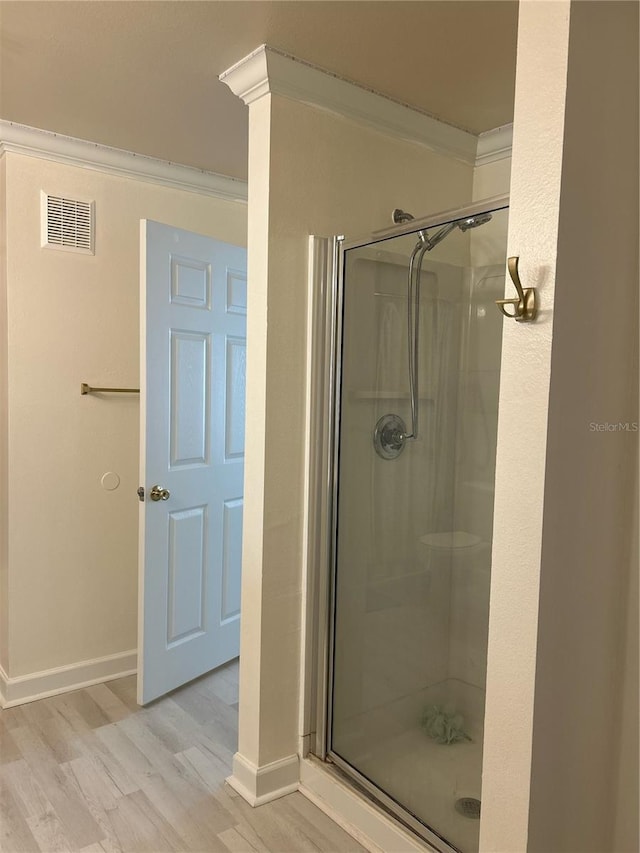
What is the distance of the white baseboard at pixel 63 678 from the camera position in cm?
279

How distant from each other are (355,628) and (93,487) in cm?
137

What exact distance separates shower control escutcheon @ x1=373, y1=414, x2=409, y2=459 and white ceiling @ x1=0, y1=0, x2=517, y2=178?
109cm

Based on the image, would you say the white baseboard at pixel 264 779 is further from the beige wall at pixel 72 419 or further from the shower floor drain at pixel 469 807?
the beige wall at pixel 72 419

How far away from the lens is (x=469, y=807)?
1888 mm

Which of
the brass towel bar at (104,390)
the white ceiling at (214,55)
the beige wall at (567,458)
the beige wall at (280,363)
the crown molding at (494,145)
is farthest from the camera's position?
the brass towel bar at (104,390)

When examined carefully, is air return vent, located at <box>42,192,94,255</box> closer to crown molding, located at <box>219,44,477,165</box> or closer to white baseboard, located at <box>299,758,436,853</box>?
crown molding, located at <box>219,44,477,165</box>

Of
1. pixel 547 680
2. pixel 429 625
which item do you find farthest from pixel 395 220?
pixel 547 680

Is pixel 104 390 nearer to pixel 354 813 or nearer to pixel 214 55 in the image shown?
pixel 214 55

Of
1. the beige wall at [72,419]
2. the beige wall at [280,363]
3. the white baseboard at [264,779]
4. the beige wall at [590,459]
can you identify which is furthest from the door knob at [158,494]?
the beige wall at [590,459]

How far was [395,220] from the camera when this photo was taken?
2.41m

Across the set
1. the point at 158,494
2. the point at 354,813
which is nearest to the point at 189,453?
the point at 158,494

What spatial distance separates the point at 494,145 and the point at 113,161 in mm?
1569

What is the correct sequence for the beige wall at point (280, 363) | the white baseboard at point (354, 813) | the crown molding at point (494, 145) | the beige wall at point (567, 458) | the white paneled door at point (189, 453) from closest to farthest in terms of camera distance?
the beige wall at point (567, 458), the white baseboard at point (354, 813), the beige wall at point (280, 363), the crown molding at point (494, 145), the white paneled door at point (189, 453)

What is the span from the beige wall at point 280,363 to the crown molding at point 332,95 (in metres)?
0.04
